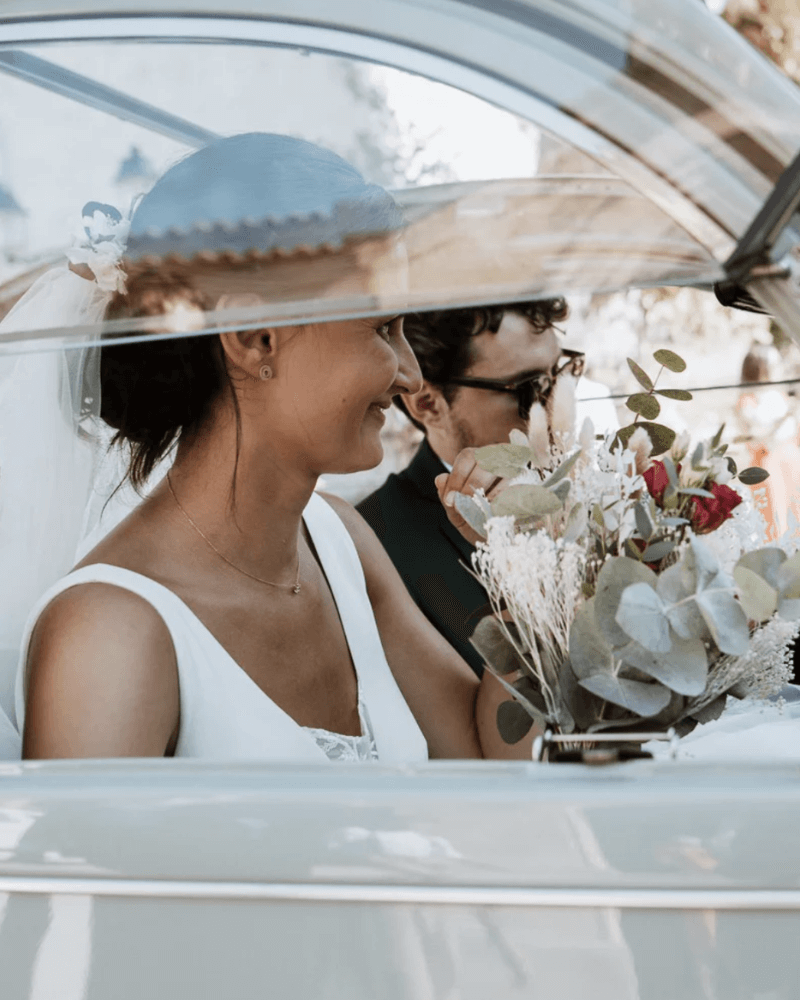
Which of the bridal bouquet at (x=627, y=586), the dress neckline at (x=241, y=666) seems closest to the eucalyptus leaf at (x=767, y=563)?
the bridal bouquet at (x=627, y=586)

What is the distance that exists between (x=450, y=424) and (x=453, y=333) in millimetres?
224

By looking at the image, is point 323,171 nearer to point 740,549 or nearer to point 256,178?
point 256,178

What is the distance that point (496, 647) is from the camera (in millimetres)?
1393

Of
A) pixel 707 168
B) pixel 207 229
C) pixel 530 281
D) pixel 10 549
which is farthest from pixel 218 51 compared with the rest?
pixel 10 549

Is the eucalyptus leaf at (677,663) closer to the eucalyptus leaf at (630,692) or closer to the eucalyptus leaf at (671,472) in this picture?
the eucalyptus leaf at (630,692)

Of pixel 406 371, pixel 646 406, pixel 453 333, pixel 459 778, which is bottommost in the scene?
pixel 459 778

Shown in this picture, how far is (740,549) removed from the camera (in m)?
1.32

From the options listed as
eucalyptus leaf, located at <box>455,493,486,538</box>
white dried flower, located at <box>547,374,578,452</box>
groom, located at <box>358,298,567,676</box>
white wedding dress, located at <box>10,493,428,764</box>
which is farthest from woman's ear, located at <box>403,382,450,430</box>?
eucalyptus leaf, located at <box>455,493,486,538</box>

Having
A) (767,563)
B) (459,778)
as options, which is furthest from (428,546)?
(459,778)

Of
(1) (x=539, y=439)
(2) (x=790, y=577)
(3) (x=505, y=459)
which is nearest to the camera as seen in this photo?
(2) (x=790, y=577)

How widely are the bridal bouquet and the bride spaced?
0.98 ft

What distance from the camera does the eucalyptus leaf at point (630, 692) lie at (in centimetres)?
117

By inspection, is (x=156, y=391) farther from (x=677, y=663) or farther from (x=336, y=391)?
(x=677, y=663)

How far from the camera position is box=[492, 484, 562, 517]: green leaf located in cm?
131
